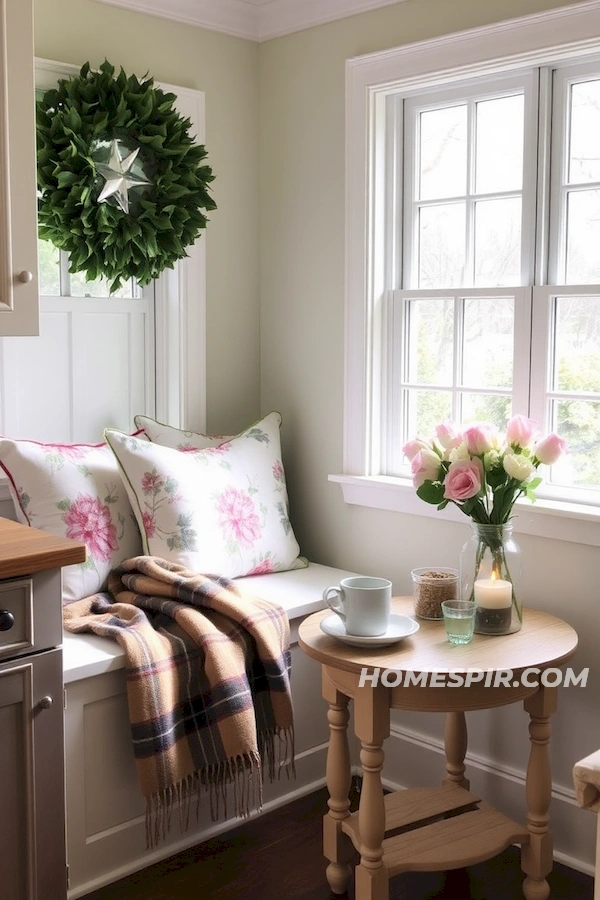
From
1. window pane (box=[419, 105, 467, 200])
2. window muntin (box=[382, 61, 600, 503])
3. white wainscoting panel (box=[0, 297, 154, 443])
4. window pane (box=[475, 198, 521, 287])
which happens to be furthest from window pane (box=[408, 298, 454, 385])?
white wainscoting panel (box=[0, 297, 154, 443])

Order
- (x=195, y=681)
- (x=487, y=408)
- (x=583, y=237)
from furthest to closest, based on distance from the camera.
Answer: (x=487, y=408) → (x=583, y=237) → (x=195, y=681)

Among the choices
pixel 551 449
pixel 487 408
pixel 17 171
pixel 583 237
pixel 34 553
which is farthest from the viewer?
pixel 487 408

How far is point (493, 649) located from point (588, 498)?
0.56 metres

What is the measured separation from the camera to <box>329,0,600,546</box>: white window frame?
99.2 inches

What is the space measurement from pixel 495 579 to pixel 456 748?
559mm

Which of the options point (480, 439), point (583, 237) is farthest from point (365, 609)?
point (583, 237)

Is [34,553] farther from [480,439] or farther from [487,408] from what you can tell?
[487,408]

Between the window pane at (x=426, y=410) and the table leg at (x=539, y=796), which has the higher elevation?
the window pane at (x=426, y=410)

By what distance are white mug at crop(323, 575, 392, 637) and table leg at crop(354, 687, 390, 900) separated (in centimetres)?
14

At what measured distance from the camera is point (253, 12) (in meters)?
3.17

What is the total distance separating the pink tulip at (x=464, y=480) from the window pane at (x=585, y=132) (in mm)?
822

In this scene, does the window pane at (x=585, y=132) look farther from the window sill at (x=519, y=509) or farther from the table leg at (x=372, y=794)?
the table leg at (x=372, y=794)

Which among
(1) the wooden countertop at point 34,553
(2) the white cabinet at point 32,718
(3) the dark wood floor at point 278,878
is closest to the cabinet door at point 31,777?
(2) the white cabinet at point 32,718

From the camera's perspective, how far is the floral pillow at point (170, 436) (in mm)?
3002
